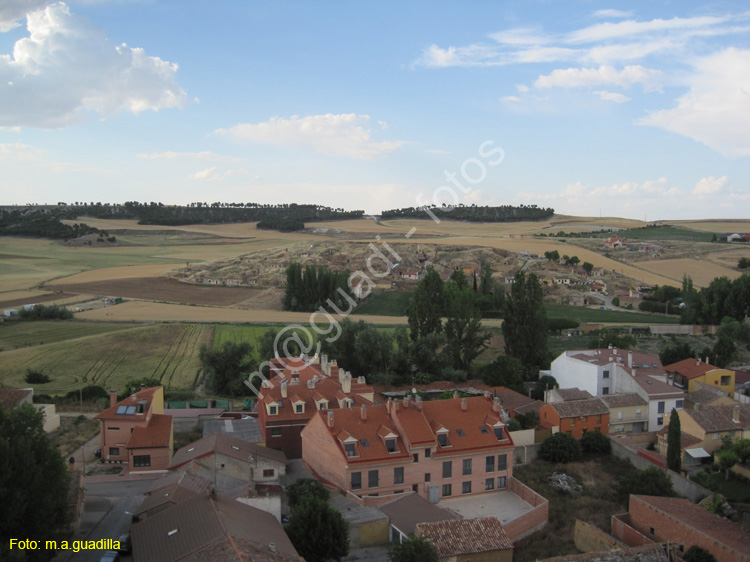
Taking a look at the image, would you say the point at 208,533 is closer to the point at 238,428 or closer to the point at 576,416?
the point at 238,428

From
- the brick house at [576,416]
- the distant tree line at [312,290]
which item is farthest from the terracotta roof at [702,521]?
the distant tree line at [312,290]

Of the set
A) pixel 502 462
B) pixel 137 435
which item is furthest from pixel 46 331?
pixel 502 462

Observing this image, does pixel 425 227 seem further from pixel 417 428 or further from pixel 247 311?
pixel 417 428

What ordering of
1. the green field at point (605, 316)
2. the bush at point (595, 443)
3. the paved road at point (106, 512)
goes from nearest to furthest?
the paved road at point (106, 512), the bush at point (595, 443), the green field at point (605, 316)

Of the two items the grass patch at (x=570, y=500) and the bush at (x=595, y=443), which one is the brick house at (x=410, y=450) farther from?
the bush at (x=595, y=443)

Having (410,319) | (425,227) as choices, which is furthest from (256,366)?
(425,227)

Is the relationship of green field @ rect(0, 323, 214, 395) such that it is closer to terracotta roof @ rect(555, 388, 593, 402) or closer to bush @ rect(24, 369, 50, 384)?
bush @ rect(24, 369, 50, 384)
